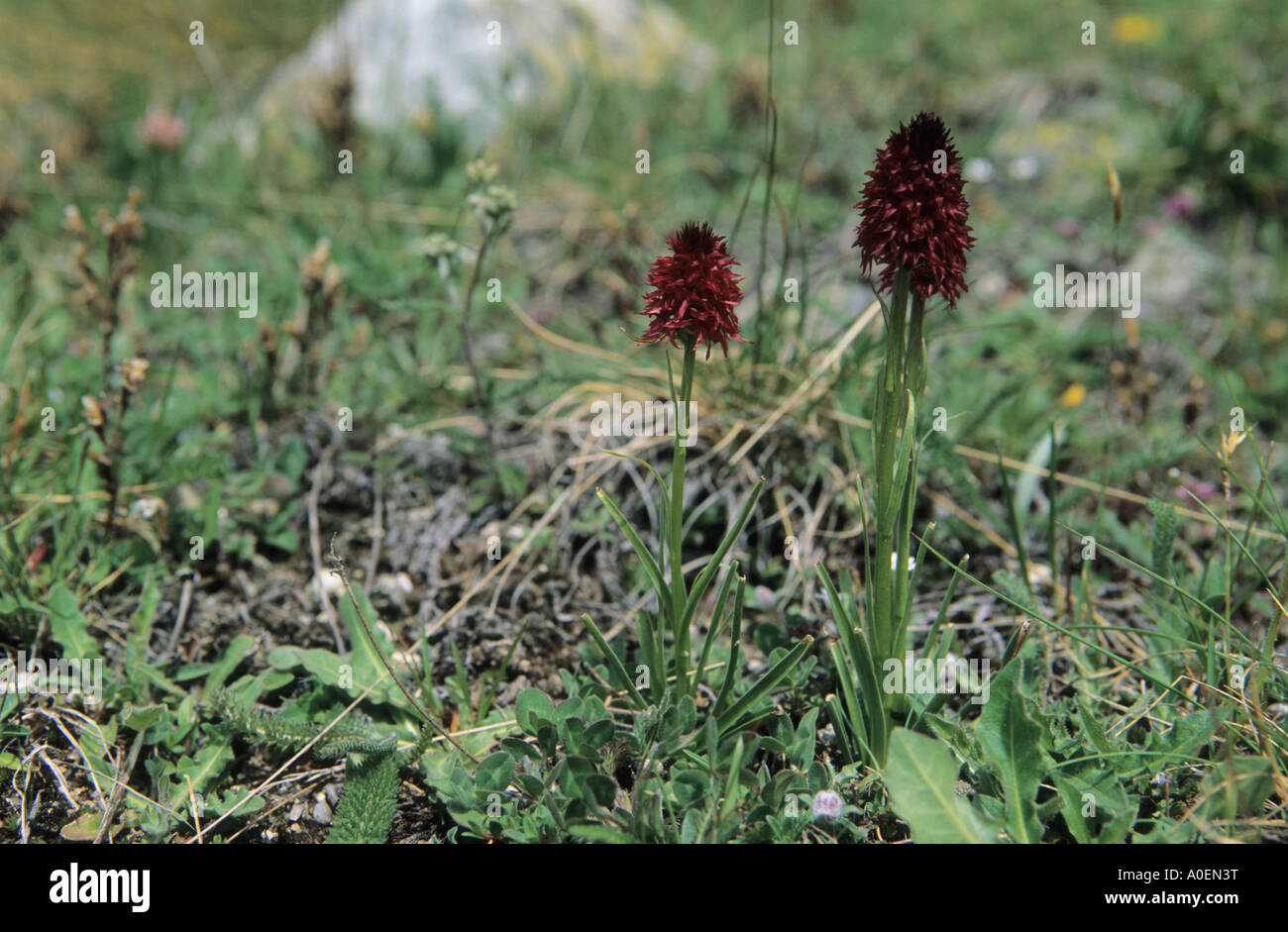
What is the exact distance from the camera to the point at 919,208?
5.33 feet

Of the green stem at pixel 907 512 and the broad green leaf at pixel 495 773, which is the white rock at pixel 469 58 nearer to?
the green stem at pixel 907 512

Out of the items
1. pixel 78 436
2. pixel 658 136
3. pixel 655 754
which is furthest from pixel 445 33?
pixel 655 754

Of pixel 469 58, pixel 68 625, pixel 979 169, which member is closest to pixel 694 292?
pixel 68 625

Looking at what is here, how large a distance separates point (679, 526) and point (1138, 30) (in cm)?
460

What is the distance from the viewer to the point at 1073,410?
10.6ft

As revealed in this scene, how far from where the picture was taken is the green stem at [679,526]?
1.78m

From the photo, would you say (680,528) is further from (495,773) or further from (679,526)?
(495,773)

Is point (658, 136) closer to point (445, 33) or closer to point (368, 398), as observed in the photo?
point (445, 33)

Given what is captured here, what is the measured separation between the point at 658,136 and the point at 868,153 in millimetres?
1007

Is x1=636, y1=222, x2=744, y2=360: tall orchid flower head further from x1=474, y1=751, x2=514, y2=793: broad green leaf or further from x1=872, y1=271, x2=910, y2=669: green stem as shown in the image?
x1=474, y1=751, x2=514, y2=793: broad green leaf

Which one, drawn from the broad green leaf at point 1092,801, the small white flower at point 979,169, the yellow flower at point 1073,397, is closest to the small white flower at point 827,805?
the broad green leaf at point 1092,801

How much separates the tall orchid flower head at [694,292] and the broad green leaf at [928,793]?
0.81 m

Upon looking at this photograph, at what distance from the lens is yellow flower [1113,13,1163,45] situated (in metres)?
4.91

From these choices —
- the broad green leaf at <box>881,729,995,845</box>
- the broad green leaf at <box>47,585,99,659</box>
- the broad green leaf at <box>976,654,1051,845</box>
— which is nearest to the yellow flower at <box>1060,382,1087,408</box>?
the broad green leaf at <box>976,654,1051,845</box>
